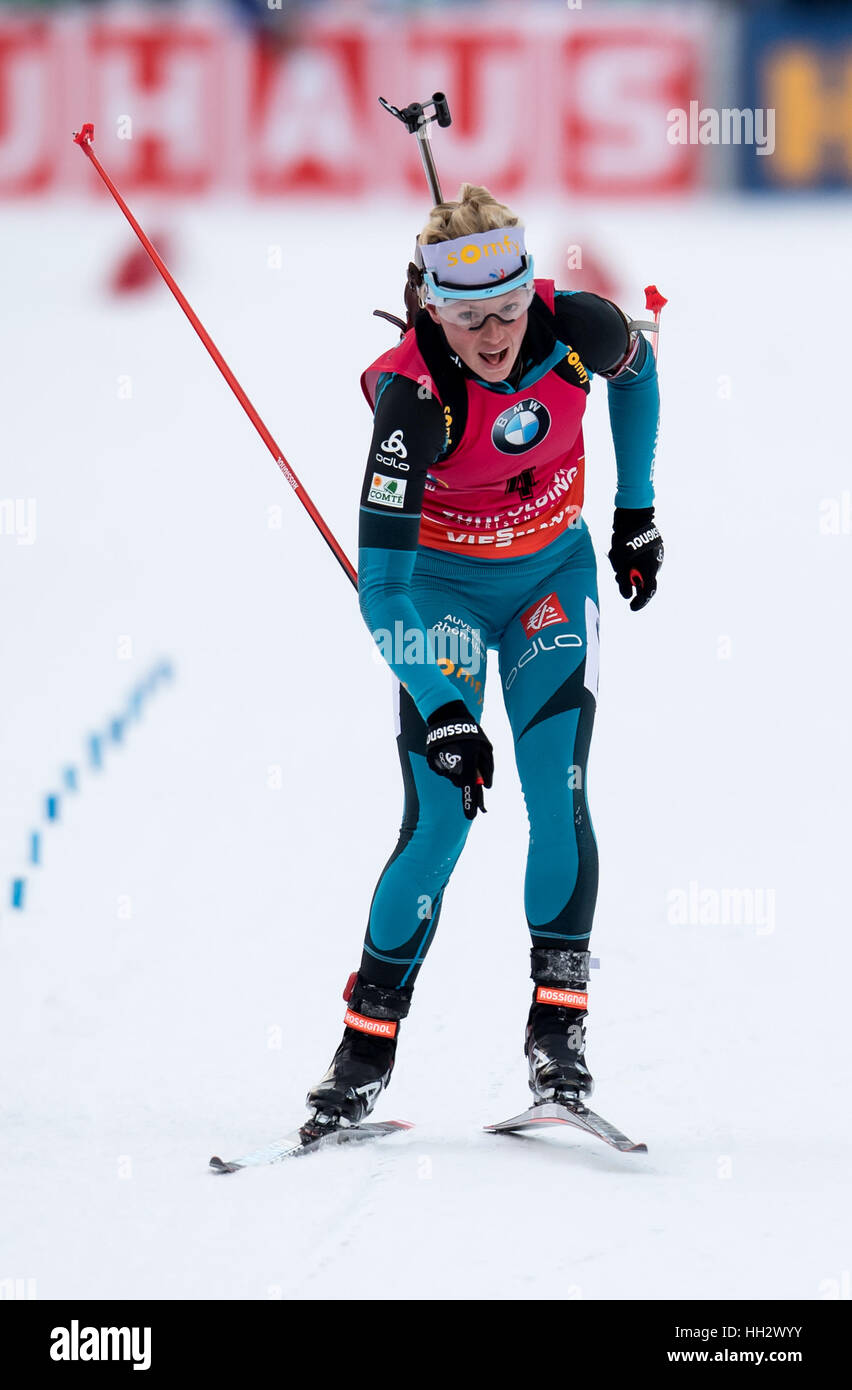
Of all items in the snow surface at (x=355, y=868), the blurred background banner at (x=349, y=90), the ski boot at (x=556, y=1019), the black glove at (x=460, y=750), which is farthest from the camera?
the blurred background banner at (x=349, y=90)

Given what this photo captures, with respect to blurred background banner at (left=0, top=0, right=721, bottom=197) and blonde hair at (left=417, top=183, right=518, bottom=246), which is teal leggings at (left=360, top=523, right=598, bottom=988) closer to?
blonde hair at (left=417, top=183, right=518, bottom=246)

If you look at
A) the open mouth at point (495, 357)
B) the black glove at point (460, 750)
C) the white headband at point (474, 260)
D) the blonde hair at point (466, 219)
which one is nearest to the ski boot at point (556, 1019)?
the black glove at point (460, 750)

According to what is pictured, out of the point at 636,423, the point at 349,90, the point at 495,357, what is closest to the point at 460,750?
the point at 495,357

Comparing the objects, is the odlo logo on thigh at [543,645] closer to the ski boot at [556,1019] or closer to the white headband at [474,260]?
the ski boot at [556,1019]

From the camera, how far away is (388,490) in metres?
3.63

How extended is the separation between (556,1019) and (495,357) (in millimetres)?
1465

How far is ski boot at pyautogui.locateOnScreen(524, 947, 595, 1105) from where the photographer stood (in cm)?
384

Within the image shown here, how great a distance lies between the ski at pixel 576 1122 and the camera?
369 centimetres

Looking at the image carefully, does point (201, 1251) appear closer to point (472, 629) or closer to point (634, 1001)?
point (472, 629)

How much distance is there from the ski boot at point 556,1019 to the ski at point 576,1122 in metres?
0.03

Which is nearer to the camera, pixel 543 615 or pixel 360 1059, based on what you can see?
pixel 360 1059

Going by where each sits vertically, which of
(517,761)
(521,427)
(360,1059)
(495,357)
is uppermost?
(495,357)

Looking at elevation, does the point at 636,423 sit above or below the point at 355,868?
above

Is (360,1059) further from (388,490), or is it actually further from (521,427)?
(521,427)
